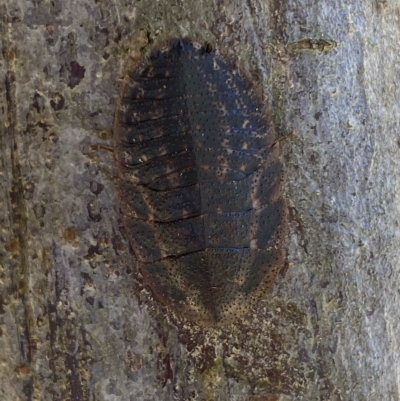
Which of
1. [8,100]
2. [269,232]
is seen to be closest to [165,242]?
[269,232]

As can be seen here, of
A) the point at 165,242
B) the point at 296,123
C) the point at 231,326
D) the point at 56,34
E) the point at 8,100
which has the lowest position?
the point at 231,326

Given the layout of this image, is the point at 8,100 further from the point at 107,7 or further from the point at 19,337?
the point at 19,337

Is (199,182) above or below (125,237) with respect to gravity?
Result: above

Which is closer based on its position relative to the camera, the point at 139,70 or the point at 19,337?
the point at 139,70
